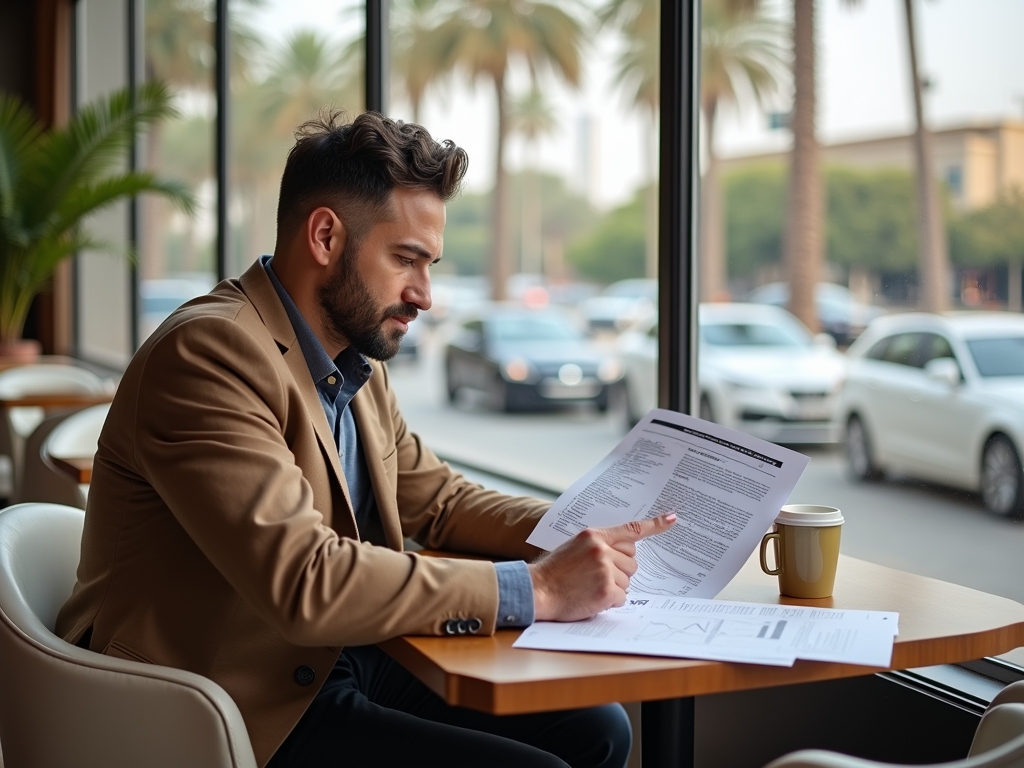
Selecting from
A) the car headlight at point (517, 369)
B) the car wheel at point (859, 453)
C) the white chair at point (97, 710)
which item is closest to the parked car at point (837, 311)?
the car headlight at point (517, 369)

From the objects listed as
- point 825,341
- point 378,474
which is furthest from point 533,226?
point 378,474

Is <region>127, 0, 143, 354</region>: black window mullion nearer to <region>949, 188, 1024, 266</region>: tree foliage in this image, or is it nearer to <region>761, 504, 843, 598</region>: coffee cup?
<region>949, 188, 1024, 266</region>: tree foliage

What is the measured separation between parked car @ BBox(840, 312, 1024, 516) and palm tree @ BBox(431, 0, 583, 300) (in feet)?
21.0

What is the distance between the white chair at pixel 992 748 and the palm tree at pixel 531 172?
31.7ft

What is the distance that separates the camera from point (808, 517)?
1.41 meters

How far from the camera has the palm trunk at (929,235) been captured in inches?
132

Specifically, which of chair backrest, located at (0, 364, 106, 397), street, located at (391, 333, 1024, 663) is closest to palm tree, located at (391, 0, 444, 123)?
street, located at (391, 333, 1024, 663)

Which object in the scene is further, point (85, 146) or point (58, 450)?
point (85, 146)

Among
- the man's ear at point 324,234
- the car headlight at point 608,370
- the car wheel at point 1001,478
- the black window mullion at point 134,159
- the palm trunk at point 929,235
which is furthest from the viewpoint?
the car headlight at point 608,370

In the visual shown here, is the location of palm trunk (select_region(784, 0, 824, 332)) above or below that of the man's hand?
above

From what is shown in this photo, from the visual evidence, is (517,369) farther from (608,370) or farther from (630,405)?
(630,405)

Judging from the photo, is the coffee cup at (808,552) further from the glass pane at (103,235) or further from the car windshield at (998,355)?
the glass pane at (103,235)

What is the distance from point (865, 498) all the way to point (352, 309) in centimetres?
316

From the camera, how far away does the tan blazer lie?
1233 millimetres
